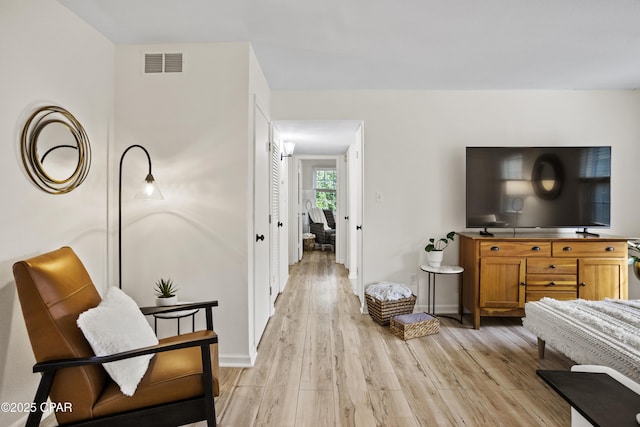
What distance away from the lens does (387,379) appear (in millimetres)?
2383

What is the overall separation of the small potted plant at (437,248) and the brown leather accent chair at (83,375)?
8.22ft

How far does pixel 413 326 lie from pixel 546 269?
53.6 inches

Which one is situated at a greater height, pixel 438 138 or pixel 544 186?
pixel 438 138

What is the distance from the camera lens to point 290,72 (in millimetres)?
3234

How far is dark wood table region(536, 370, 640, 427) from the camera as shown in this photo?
1.10 meters

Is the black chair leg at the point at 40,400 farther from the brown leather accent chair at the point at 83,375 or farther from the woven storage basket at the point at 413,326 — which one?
the woven storage basket at the point at 413,326

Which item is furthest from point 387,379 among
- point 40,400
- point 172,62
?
point 172,62

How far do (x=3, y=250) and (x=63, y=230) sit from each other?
404 millimetres

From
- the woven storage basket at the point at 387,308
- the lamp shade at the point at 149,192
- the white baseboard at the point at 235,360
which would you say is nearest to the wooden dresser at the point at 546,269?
the woven storage basket at the point at 387,308

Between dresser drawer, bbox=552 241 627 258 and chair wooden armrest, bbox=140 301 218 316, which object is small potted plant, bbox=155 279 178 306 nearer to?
chair wooden armrest, bbox=140 301 218 316

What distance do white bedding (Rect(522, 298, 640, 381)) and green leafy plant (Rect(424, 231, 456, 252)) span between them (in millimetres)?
1020

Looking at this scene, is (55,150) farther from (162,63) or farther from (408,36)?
(408,36)

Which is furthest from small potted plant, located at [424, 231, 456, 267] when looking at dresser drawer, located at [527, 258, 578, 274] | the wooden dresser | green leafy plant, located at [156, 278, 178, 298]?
green leafy plant, located at [156, 278, 178, 298]

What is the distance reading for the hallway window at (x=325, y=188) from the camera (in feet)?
32.4
